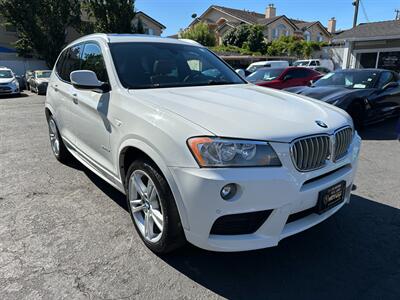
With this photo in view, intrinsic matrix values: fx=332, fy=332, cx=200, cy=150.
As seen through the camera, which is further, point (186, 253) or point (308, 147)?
point (186, 253)

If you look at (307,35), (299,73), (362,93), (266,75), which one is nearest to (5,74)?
(266,75)

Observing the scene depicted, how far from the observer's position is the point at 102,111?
319 cm

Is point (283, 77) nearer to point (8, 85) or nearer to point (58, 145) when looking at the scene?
point (58, 145)

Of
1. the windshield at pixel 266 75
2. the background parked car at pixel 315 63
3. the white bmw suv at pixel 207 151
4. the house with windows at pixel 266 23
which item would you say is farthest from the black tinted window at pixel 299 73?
the house with windows at pixel 266 23

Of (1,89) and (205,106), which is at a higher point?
(205,106)

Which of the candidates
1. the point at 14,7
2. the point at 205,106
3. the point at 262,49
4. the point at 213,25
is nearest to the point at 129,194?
the point at 205,106

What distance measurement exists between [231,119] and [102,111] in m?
1.43

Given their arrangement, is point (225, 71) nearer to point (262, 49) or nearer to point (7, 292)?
point (7, 292)

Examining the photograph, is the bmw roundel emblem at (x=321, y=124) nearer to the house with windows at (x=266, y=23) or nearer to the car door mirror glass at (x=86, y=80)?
the car door mirror glass at (x=86, y=80)

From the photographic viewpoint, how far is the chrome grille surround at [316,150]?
7.57ft

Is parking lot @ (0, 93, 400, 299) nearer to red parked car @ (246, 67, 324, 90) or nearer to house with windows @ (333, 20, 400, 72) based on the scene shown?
red parked car @ (246, 67, 324, 90)

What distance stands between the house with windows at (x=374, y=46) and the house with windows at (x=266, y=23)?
2831cm

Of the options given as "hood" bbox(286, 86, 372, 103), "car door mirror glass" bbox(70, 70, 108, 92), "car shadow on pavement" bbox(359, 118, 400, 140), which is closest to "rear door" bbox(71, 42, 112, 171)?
"car door mirror glass" bbox(70, 70, 108, 92)

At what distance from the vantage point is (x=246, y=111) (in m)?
2.58
